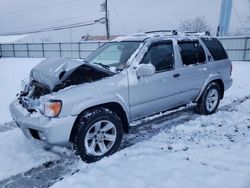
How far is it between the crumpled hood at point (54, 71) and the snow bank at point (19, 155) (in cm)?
116

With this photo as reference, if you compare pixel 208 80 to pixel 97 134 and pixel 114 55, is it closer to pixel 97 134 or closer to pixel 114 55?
pixel 114 55

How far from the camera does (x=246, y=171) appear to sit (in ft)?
11.2

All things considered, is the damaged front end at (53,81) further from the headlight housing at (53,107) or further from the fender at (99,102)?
the fender at (99,102)

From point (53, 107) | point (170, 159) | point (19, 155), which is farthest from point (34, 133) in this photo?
point (170, 159)

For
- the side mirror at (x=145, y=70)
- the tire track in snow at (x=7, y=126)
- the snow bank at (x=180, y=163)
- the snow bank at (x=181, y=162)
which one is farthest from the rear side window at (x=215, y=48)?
the tire track in snow at (x=7, y=126)

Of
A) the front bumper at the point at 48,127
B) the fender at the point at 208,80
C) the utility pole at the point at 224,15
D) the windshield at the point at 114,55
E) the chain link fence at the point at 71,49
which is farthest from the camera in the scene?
the utility pole at the point at 224,15

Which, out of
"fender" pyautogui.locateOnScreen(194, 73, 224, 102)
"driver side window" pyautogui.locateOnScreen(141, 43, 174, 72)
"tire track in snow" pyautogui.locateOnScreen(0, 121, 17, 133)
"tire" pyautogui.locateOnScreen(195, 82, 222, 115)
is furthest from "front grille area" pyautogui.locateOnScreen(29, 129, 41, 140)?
"tire" pyautogui.locateOnScreen(195, 82, 222, 115)

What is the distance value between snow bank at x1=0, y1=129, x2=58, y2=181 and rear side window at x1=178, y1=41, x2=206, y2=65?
10.1 ft

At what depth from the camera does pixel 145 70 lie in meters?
4.01

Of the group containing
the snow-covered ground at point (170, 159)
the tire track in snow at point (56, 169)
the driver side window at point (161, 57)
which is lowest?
the tire track in snow at point (56, 169)

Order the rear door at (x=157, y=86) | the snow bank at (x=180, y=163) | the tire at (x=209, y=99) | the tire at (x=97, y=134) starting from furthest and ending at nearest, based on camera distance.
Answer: the tire at (x=209, y=99)
the rear door at (x=157, y=86)
the tire at (x=97, y=134)
the snow bank at (x=180, y=163)

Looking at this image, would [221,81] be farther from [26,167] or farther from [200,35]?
[26,167]

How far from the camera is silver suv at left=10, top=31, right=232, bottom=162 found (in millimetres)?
3498

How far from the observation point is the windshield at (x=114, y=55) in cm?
441
